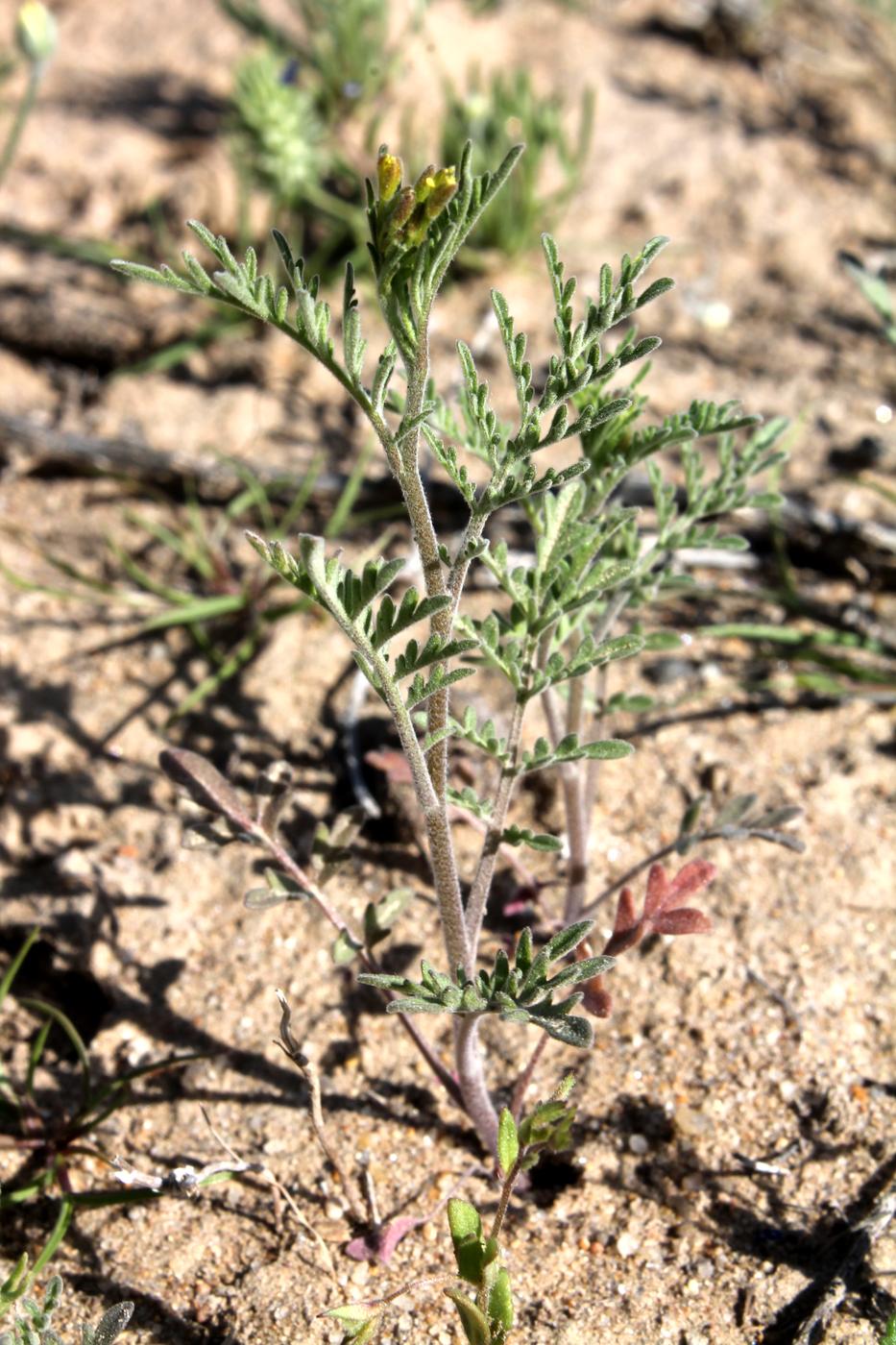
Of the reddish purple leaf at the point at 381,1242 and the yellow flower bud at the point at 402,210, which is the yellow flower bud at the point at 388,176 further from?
the reddish purple leaf at the point at 381,1242

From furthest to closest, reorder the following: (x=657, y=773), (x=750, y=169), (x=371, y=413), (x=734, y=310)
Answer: (x=750, y=169) < (x=734, y=310) < (x=657, y=773) < (x=371, y=413)

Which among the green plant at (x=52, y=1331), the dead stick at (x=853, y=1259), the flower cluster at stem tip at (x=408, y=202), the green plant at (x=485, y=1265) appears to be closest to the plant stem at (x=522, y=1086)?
the green plant at (x=485, y=1265)

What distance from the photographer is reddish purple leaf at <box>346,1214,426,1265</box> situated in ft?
A: 6.79

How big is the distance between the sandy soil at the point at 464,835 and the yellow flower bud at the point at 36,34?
0.52 meters

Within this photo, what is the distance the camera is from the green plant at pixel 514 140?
383 cm

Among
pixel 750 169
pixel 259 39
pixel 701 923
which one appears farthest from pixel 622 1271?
pixel 259 39

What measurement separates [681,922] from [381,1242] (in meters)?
0.73

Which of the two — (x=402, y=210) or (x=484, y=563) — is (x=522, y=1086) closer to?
(x=484, y=563)

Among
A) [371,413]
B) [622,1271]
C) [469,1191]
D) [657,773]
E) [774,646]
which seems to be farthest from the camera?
[774,646]

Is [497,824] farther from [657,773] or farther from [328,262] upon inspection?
[328,262]

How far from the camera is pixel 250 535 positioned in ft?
5.30

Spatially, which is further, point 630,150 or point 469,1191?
point 630,150

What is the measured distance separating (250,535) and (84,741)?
150cm

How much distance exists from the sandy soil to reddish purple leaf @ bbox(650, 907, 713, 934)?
440mm
